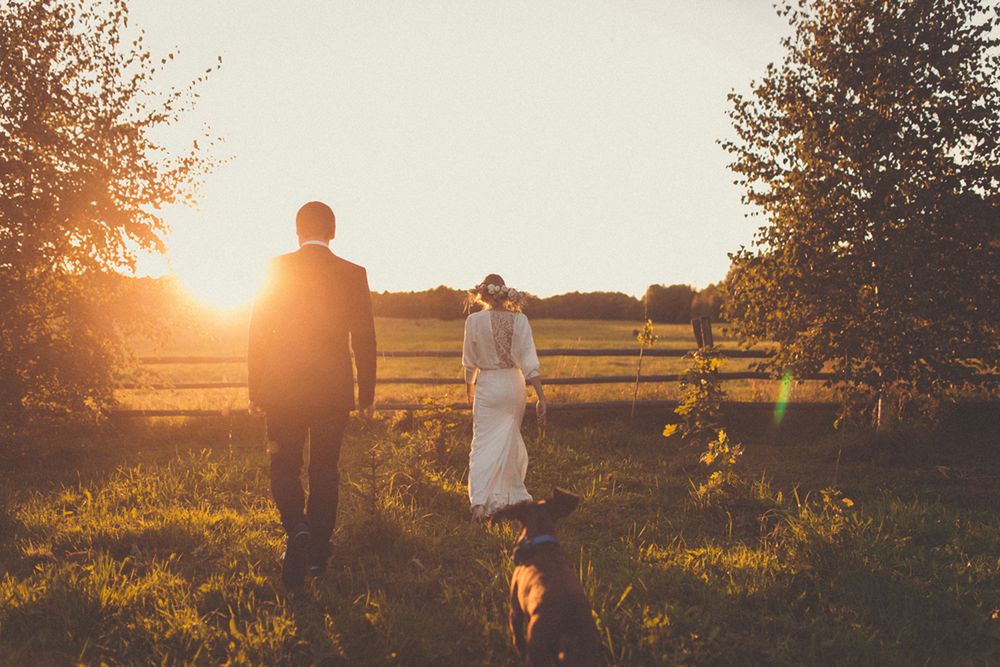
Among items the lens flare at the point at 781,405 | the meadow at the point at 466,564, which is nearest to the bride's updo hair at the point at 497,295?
the meadow at the point at 466,564

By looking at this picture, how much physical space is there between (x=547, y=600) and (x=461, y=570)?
1.69 m

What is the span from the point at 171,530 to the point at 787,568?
461 cm

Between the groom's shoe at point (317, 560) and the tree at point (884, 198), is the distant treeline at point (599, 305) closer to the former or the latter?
the tree at point (884, 198)

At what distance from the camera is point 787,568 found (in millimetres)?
4234

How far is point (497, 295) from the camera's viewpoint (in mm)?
5844

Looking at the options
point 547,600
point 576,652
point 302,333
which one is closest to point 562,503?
point 547,600

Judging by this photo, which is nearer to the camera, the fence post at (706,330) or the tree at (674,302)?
the fence post at (706,330)

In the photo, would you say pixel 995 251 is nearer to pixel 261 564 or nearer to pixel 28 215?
pixel 261 564

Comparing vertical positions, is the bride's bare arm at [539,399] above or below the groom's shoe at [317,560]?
above

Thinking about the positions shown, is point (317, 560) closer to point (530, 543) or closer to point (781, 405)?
point (530, 543)

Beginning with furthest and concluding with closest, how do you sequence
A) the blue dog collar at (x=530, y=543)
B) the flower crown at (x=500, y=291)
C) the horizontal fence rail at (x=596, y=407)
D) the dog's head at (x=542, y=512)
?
the horizontal fence rail at (x=596, y=407), the flower crown at (x=500, y=291), the dog's head at (x=542, y=512), the blue dog collar at (x=530, y=543)

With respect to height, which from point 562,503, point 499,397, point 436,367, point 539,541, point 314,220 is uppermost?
point 314,220

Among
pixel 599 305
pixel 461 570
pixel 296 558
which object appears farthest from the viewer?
pixel 599 305

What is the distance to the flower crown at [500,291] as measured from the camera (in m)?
5.84
